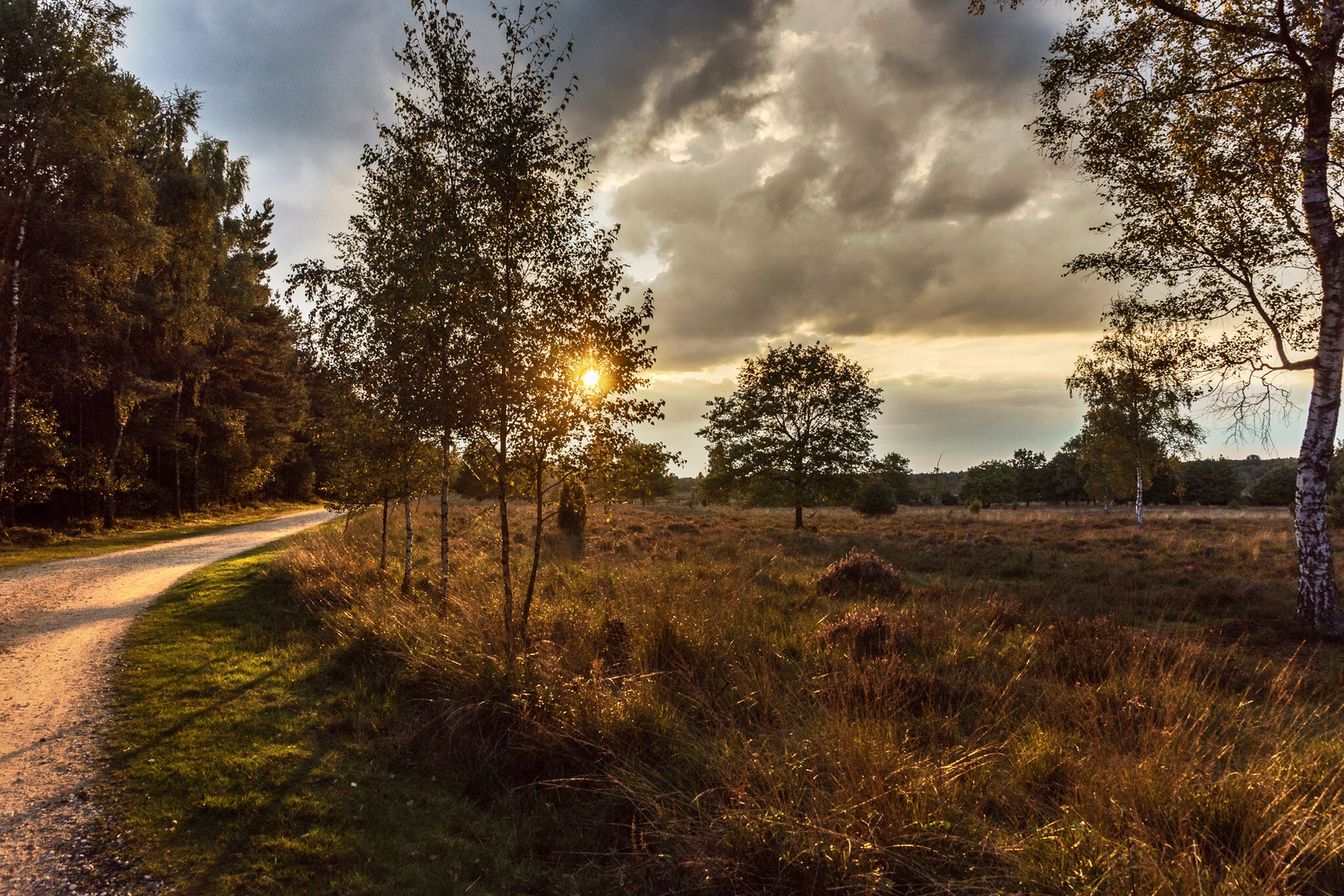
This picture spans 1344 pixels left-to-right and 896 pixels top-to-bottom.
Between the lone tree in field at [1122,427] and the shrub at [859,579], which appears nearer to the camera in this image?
the shrub at [859,579]

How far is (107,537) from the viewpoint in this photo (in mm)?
20203

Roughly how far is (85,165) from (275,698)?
18538mm

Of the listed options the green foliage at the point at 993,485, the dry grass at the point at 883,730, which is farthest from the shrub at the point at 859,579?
the green foliage at the point at 993,485

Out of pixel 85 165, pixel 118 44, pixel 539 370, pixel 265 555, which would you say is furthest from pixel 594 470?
pixel 118 44

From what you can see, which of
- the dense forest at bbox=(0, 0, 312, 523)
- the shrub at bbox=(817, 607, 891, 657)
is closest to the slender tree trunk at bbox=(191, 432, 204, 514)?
the dense forest at bbox=(0, 0, 312, 523)

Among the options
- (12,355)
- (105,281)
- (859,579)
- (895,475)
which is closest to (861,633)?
(859,579)

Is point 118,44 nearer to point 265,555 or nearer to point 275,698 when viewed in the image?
point 265,555

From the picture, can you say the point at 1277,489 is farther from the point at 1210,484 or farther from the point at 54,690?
the point at 54,690

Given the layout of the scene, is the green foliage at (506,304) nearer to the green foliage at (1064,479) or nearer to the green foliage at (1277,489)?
the green foliage at (1277,489)

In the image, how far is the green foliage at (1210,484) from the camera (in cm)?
6394

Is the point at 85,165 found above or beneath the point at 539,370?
above

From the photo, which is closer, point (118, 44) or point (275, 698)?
point (275, 698)

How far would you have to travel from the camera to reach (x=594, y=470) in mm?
8258

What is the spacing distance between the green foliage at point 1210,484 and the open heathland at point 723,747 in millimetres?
72167
